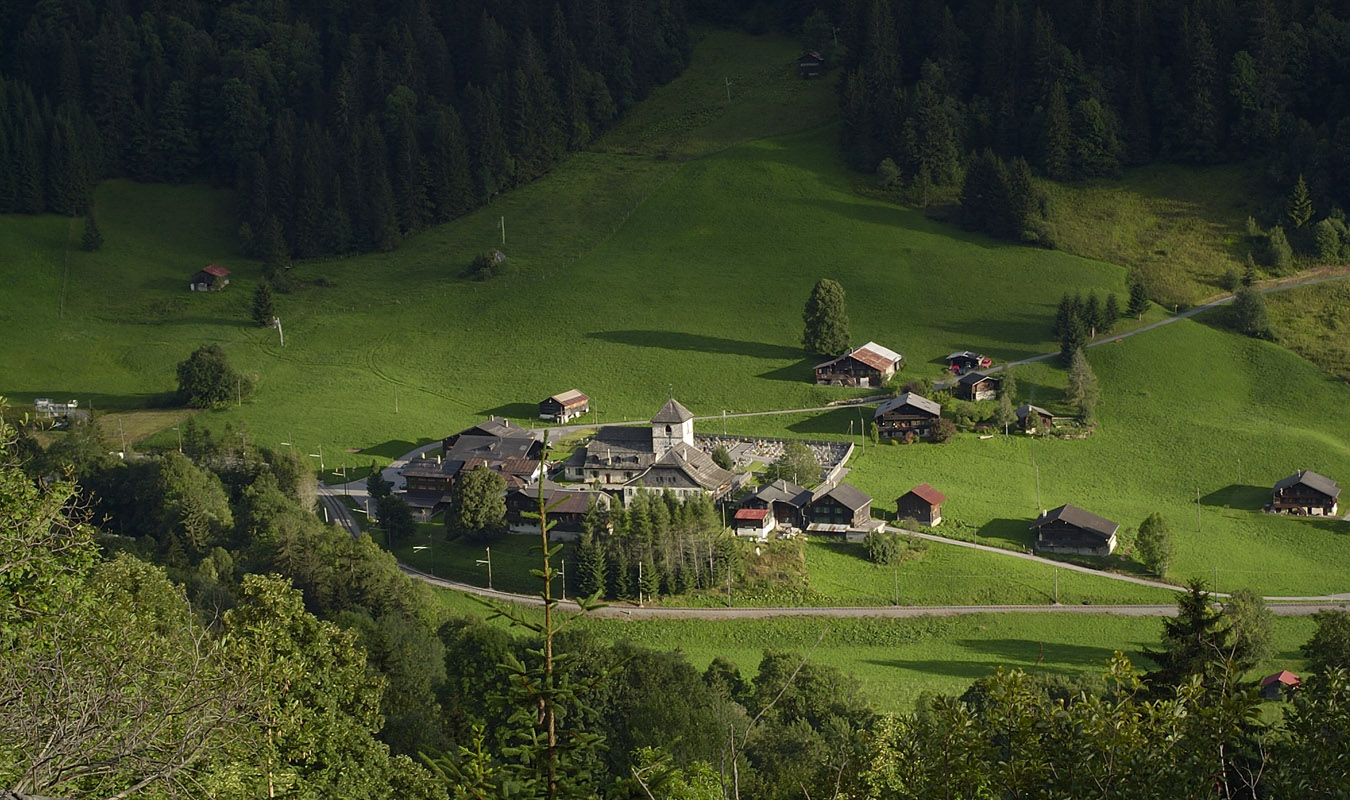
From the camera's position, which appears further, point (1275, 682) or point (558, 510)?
point (558, 510)

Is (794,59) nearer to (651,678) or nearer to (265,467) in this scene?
(265,467)

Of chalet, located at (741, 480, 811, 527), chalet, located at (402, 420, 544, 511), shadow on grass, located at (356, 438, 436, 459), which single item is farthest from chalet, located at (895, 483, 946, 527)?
shadow on grass, located at (356, 438, 436, 459)

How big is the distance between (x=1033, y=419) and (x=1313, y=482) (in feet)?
49.0

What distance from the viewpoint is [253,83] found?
13175 centimetres

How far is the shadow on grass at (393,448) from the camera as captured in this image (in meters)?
82.0

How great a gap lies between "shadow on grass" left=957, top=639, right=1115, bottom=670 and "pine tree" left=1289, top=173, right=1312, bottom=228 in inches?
2174

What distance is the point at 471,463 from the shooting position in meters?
76.4

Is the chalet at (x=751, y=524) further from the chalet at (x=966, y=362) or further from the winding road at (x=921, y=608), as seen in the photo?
the chalet at (x=966, y=362)

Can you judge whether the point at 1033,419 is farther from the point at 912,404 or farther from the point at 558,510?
the point at 558,510

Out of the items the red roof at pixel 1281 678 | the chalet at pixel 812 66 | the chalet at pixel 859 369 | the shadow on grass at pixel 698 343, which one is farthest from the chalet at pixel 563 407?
the chalet at pixel 812 66

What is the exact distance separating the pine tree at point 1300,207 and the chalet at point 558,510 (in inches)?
2241

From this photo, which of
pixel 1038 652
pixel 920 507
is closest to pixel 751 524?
pixel 920 507

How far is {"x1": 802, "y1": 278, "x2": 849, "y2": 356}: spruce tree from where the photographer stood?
91312 mm

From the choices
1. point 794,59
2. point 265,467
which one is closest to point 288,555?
point 265,467
